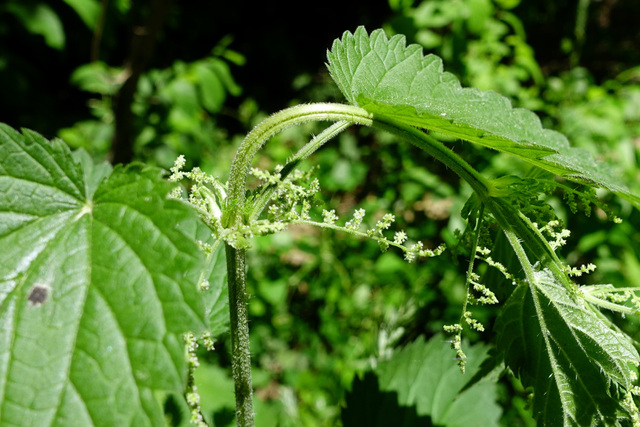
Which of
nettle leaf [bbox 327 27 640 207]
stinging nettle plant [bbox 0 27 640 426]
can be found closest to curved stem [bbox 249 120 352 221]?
stinging nettle plant [bbox 0 27 640 426]

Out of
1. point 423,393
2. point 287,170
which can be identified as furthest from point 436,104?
point 423,393

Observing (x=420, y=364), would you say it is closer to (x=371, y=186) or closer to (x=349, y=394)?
(x=349, y=394)

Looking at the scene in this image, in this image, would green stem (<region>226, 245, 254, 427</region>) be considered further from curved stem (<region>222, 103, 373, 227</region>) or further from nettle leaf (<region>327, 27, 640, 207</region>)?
nettle leaf (<region>327, 27, 640, 207</region>)

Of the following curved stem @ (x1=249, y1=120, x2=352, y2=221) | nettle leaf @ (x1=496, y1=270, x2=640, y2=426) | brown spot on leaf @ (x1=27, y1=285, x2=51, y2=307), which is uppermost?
curved stem @ (x1=249, y1=120, x2=352, y2=221)

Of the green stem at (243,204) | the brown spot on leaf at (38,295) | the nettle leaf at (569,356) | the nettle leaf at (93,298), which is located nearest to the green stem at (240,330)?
the green stem at (243,204)

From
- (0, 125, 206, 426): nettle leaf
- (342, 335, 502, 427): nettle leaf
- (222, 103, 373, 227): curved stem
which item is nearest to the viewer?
(0, 125, 206, 426): nettle leaf

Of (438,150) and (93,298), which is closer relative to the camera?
(93,298)

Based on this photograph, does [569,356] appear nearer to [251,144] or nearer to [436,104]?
[436,104]

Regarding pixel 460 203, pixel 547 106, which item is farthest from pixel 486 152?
pixel 547 106
